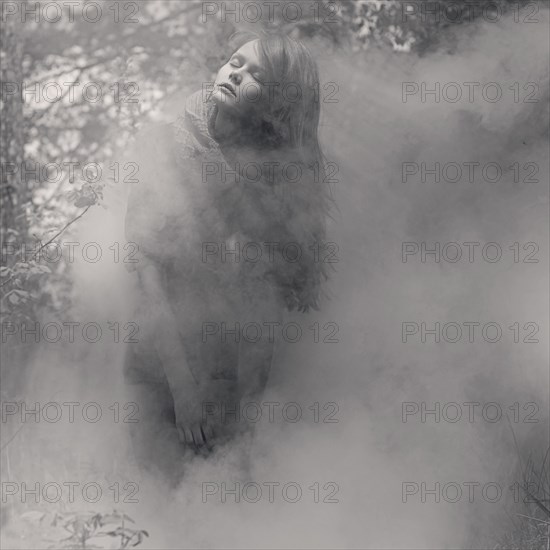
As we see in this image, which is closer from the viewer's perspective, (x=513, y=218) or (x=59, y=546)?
(x=59, y=546)

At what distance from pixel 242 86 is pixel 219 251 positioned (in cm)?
51

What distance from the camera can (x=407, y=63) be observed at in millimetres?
3195

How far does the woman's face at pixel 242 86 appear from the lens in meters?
3.01

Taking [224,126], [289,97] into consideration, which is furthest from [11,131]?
[289,97]

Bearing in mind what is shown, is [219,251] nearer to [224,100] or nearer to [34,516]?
[224,100]

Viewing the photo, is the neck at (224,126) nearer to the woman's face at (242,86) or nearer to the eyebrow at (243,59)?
the woman's face at (242,86)

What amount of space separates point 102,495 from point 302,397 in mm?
675

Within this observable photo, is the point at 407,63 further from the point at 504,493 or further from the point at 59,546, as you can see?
the point at 59,546

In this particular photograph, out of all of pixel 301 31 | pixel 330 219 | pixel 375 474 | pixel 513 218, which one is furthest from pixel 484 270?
pixel 301 31

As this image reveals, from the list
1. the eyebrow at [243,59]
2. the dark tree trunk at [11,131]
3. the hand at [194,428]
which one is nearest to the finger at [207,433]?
the hand at [194,428]

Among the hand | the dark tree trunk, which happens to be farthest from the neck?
the hand

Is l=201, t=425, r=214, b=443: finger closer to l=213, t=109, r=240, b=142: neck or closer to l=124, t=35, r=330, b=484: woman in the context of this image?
l=124, t=35, r=330, b=484: woman

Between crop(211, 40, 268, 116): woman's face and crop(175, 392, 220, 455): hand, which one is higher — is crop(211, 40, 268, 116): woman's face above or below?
above

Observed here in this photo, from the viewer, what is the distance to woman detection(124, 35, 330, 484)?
3.04 metres
